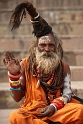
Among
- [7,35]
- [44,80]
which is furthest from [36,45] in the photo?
[7,35]

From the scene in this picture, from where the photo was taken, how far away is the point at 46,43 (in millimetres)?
4363

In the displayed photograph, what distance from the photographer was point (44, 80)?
14.6 ft

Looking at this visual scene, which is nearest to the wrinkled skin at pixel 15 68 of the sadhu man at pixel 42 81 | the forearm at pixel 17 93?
the sadhu man at pixel 42 81

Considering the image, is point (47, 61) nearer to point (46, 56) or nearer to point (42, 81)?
point (46, 56)

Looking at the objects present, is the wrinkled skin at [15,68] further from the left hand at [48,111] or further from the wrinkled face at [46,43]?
the wrinkled face at [46,43]

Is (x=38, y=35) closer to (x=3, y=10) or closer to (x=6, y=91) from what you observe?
(x=6, y=91)

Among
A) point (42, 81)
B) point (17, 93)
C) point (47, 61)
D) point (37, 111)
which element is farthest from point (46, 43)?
point (37, 111)

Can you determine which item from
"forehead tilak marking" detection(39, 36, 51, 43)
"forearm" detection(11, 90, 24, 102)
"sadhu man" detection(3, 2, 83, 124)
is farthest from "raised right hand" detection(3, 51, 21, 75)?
"forehead tilak marking" detection(39, 36, 51, 43)

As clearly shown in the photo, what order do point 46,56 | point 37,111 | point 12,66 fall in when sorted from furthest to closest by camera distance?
1. point 46,56
2. point 37,111
3. point 12,66

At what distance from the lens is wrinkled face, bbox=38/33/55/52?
4.37m

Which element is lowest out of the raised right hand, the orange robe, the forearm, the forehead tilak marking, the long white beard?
the orange robe

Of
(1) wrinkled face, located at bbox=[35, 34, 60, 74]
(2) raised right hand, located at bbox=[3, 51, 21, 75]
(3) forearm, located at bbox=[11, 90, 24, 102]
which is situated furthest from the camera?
(1) wrinkled face, located at bbox=[35, 34, 60, 74]

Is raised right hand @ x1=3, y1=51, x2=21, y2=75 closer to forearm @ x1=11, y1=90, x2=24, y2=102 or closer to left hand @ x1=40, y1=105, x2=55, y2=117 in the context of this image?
forearm @ x1=11, y1=90, x2=24, y2=102

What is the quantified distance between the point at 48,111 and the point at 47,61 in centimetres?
63
